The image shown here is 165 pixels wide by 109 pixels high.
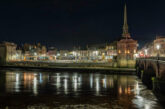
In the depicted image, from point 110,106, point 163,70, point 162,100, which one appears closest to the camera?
point 110,106

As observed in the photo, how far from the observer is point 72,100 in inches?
1248

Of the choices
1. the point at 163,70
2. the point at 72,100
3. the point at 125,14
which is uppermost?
the point at 125,14

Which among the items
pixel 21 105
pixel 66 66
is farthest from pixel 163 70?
pixel 66 66

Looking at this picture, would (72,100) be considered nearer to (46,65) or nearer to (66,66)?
(66,66)

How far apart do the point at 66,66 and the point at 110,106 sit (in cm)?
7667

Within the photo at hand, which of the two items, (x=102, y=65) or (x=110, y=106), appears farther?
(x=102, y=65)

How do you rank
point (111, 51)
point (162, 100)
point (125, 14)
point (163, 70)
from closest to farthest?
1. point (162, 100)
2. point (163, 70)
3. point (125, 14)
4. point (111, 51)

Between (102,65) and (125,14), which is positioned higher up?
(125,14)

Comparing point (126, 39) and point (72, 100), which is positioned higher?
point (126, 39)

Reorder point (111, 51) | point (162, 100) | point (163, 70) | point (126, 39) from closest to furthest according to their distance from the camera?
point (162, 100)
point (163, 70)
point (126, 39)
point (111, 51)

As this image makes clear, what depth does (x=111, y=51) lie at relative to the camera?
16212cm

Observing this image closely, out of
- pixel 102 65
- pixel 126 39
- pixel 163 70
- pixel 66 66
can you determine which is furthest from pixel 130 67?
pixel 163 70

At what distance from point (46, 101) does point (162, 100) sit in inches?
694

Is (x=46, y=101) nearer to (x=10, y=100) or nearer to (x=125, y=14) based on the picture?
(x=10, y=100)
